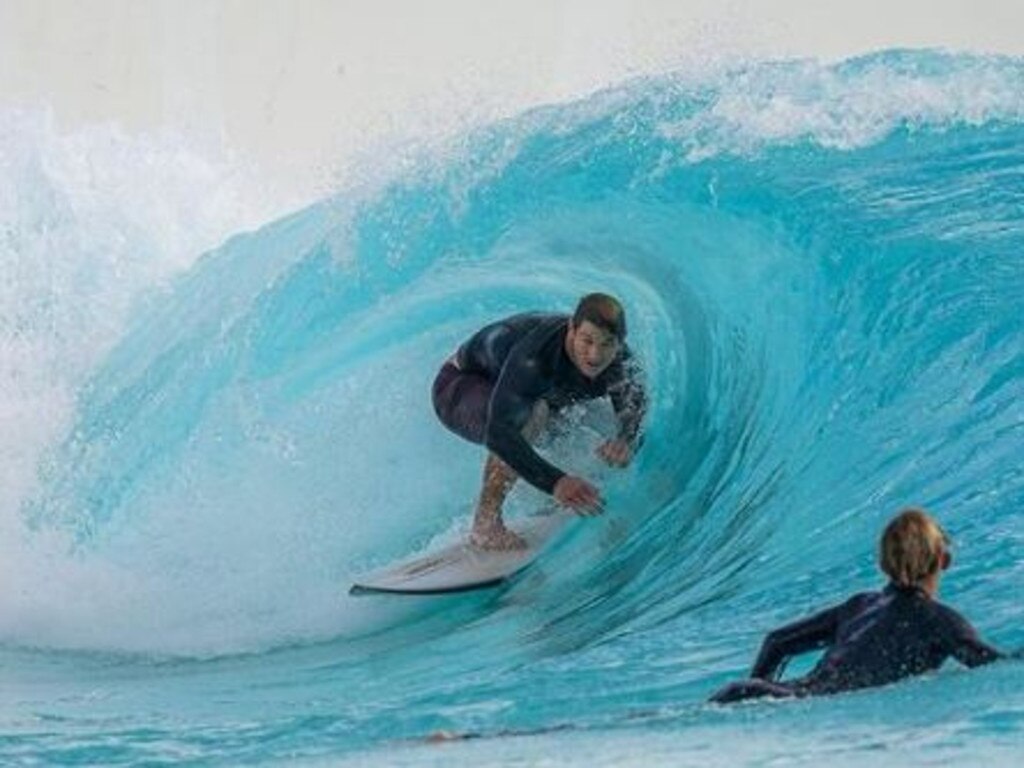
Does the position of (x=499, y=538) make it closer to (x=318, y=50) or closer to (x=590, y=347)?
(x=590, y=347)

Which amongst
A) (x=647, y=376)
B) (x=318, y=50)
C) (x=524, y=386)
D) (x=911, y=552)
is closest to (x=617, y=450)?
(x=524, y=386)

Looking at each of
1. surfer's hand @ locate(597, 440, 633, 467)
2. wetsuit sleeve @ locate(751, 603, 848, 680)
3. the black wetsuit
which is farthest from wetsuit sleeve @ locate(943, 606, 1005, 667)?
surfer's hand @ locate(597, 440, 633, 467)

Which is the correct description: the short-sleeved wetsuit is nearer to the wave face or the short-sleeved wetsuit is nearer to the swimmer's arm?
the wave face

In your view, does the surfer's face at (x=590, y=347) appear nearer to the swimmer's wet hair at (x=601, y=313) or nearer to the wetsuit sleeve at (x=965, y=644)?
the swimmer's wet hair at (x=601, y=313)

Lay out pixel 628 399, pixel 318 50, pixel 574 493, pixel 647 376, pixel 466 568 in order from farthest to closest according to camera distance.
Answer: pixel 318 50, pixel 647 376, pixel 466 568, pixel 628 399, pixel 574 493

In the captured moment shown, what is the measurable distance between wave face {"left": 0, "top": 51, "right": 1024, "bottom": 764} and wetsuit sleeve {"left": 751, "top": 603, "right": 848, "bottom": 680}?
0.09 metres

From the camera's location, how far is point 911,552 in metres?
2.97

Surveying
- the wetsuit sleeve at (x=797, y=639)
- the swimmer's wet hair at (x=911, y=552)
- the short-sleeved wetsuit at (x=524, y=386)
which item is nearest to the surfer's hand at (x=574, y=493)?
the short-sleeved wetsuit at (x=524, y=386)

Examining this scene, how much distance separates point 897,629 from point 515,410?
1.18 metres

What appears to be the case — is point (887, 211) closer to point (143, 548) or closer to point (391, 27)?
point (143, 548)

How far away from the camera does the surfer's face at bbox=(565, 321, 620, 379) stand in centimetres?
388

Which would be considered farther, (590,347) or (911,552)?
(590,347)

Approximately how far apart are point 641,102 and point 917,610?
2302 mm

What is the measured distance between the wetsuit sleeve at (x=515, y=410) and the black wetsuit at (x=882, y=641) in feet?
3.13
